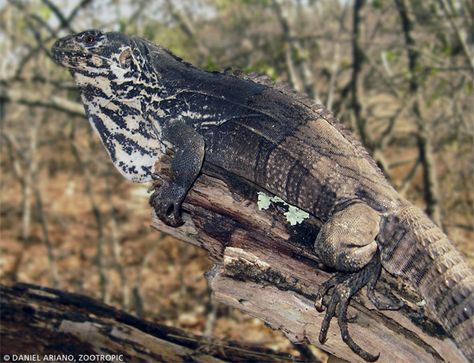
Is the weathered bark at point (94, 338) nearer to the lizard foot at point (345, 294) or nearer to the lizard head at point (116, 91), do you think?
the lizard foot at point (345, 294)

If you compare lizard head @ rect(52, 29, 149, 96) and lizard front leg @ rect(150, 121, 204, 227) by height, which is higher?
lizard head @ rect(52, 29, 149, 96)

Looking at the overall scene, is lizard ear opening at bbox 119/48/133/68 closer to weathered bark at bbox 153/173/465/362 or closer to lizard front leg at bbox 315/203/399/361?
weathered bark at bbox 153/173/465/362

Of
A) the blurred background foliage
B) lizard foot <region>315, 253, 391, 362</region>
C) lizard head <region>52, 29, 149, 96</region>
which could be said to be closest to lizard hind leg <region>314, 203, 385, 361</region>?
lizard foot <region>315, 253, 391, 362</region>

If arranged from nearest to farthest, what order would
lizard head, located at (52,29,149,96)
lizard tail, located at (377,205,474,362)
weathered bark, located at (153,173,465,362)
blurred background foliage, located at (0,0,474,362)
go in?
lizard tail, located at (377,205,474,362), weathered bark, located at (153,173,465,362), lizard head, located at (52,29,149,96), blurred background foliage, located at (0,0,474,362)

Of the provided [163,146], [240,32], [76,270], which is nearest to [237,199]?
[163,146]

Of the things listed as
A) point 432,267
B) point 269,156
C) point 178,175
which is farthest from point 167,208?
point 432,267

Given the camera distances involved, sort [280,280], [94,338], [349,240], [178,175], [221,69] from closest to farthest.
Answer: [349,240], [280,280], [178,175], [94,338], [221,69]

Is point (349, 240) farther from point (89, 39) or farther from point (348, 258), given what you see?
point (89, 39)
